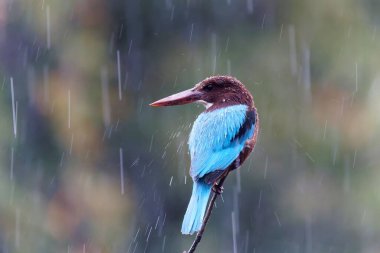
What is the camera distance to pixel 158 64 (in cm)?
668

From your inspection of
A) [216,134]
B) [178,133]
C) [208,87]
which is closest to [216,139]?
[216,134]

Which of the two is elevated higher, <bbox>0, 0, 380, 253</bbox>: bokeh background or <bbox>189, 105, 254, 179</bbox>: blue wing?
<bbox>189, 105, 254, 179</bbox>: blue wing

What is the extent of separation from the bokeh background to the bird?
378 cm

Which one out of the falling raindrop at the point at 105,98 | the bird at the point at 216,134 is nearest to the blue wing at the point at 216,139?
the bird at the point at 216,134

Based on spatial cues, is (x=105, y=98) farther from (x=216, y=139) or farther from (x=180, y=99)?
(x=180, y=99)

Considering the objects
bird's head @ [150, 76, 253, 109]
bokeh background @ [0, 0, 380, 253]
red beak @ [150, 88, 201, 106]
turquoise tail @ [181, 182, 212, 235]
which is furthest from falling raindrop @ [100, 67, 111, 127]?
turquoise tail @ [181, 182, 212, 235]

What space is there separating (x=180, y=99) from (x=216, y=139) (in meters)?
0.24

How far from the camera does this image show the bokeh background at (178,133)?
654 cm

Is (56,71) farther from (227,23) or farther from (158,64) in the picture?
(227,23)

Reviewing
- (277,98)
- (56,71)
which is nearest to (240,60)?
(277,98)

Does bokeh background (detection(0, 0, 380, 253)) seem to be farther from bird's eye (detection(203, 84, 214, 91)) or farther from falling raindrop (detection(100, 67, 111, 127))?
bird's eye (detection(203, 84, 214, 91))

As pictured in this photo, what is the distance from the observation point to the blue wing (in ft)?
7.76

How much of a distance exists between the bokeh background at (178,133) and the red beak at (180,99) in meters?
3.92

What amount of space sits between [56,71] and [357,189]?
2571 mm
